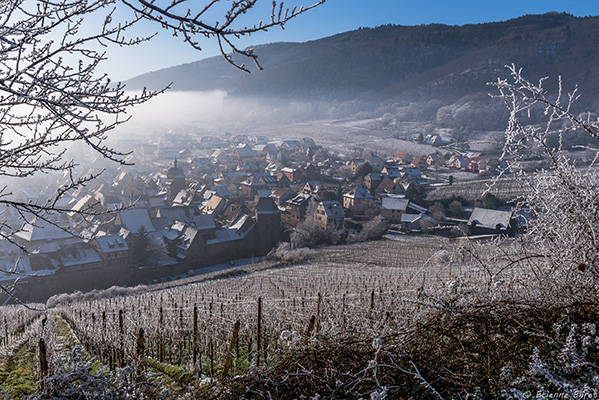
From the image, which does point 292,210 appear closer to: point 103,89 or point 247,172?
point 247,172

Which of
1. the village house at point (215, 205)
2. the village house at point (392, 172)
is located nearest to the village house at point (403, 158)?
the village house at point (392, 172)

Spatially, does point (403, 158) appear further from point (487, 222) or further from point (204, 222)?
point (204, 222)

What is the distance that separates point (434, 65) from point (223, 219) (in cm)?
13981

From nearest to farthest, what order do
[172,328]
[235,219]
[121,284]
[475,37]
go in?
[172,328], [121,284], [235,219], [475,37]

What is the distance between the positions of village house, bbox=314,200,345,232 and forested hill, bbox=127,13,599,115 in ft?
309

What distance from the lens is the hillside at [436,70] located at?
114m

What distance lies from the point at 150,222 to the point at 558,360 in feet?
130

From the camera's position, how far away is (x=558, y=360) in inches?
92.9

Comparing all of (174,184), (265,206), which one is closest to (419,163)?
(265,206)

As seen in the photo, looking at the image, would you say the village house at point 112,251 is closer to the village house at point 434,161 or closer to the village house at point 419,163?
the village house at point 419,163

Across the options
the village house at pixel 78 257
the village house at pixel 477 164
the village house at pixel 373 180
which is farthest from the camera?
A: the village house at pixel 477 164

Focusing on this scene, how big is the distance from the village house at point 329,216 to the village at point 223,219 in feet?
0.39

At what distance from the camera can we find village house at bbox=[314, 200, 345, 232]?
39297mm

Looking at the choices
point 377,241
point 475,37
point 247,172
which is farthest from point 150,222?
point 475,37
